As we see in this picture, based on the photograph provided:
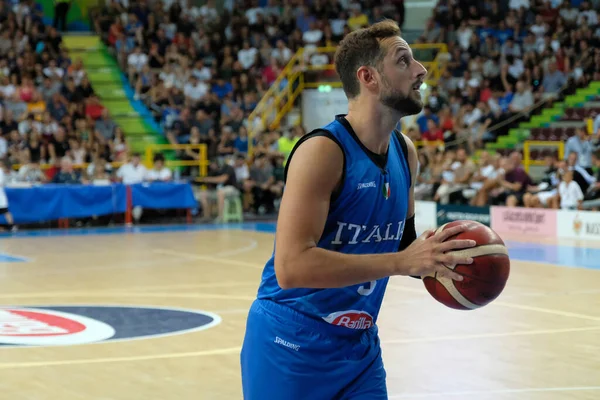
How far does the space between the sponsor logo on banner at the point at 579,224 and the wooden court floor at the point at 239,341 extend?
3326mm

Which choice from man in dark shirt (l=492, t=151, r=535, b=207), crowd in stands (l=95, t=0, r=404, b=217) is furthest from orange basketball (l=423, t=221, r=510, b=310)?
crowd in stands (l=95, t=0, r=404, b=217)

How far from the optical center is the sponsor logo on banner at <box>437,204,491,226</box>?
1825cm

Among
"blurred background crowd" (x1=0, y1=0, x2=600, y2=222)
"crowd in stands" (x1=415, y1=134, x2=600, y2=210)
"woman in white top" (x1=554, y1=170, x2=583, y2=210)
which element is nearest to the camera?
"woman in white top" (x1=554, y1=170, x2=583, y2=210)

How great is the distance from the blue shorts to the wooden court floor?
261 cm

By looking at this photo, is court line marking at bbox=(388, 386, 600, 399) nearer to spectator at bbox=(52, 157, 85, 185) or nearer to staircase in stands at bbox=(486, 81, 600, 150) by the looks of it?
spectator at bbox=(52, 157, 85, 185)

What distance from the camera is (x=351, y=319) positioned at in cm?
350

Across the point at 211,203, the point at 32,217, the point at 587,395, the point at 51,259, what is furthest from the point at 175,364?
the point at 211,203

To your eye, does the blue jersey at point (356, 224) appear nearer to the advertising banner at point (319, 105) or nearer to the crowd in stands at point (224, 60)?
the crowd in stands at point (224, 60)

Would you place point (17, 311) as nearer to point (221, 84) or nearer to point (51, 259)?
point (51, 259)

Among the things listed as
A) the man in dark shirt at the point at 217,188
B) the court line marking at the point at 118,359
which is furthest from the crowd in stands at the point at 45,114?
the court line marking at the point at 118,359

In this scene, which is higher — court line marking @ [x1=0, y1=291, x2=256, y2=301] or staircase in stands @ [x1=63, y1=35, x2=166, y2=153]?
staircase in stands @ [x1=63, y1=35, x2=166, y2=153]

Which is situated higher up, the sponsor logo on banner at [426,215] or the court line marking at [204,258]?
the sponsor logo on banner at [426,215]

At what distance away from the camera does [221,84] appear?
25.6 m

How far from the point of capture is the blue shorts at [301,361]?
343 cm
